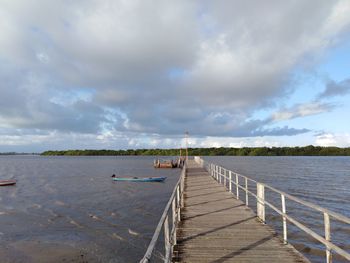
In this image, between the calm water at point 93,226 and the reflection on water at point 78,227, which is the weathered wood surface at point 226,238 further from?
the reflection on water at point 78,227

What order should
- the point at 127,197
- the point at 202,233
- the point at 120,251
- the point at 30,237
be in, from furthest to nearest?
the point at 127,197 < the point at 30,237 < the point at 120,251 < the point at 202,233

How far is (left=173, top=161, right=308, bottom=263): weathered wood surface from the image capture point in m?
6.15

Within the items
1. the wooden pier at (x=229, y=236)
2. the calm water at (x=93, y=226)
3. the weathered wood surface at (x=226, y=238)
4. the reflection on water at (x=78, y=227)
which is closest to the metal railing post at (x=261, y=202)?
the wooden pier at (x=229, y=236)

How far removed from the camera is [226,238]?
24.3ft

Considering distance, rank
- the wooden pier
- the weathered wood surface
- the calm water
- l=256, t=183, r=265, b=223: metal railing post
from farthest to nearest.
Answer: the calm water < l=256, t=183, r=265, b=223: metal railing post < the weathered wood surface < the wooden pier

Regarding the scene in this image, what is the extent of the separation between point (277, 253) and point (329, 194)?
21.8 meters

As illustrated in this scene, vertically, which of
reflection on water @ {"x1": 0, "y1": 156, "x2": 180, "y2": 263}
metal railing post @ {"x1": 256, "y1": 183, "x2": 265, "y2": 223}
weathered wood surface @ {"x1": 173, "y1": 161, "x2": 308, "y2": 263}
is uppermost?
metal railing post @ {"x1": 256, "y1": 183, "x2": 265, "y2": 223}

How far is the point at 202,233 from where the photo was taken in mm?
7812

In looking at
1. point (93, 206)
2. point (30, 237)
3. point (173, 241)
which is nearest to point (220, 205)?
point (173, 241)

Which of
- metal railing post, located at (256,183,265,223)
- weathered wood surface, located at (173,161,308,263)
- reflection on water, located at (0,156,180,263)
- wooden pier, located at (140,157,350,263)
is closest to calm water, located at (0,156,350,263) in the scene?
reflection on water, located at (0,156,180,263)

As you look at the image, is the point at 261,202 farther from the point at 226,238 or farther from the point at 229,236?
the point at 226,238

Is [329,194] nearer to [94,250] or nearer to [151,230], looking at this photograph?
[151,230]

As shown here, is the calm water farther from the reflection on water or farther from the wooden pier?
the wooden pier

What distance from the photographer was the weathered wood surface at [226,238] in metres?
6.15
